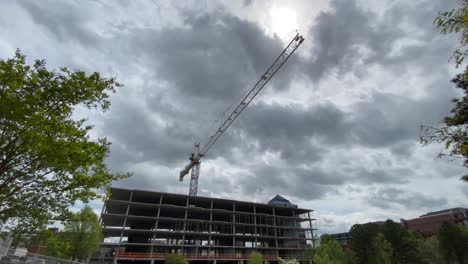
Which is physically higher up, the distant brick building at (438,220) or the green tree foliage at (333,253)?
the distant brick building at (438,220)

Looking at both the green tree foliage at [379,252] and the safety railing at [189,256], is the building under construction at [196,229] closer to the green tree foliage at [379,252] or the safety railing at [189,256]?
the safety railing at [189,256]

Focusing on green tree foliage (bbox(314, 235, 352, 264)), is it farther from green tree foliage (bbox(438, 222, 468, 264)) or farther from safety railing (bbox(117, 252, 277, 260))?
green tree foliage (bbox(438, 222, 468, 264))

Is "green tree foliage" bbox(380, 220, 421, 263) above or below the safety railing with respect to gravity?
above

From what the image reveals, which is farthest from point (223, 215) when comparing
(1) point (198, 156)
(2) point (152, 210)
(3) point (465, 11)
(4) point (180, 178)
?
(3) point (465, 11)

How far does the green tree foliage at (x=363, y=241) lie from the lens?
166ft

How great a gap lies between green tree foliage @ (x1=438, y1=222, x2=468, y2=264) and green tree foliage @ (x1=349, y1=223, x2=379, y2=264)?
1153 cm

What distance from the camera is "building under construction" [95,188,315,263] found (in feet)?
170

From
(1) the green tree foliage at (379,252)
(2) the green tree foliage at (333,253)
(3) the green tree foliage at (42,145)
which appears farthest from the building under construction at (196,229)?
(3) the green tree foliage at (42,145)

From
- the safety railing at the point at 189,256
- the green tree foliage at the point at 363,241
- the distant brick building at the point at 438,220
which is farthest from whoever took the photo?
the distant brick building at the point at 438,220

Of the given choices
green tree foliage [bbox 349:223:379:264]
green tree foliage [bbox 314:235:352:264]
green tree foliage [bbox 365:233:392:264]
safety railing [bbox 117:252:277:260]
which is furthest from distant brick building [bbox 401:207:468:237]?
safety railing [bbox 117:252:277:260]

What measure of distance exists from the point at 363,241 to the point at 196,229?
3897 centimetres

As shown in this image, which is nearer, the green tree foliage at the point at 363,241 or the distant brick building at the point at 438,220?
the green tree foliage at the point at 363,241

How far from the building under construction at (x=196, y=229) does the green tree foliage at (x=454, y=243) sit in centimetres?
3109

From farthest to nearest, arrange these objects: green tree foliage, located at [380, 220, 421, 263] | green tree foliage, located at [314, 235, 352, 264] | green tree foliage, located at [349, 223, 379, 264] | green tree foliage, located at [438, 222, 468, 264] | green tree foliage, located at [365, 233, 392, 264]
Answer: green tree foliage, located at [349, 223, 379, 264] → green tree foliage, located at [380, 220, 421, 263] → green tree foliage, located at [314, 235, 352, 264] → green tree foliage, located at [365, 233, 392, 264] → green tree foliage, located at [438, 222, 468, 264]
